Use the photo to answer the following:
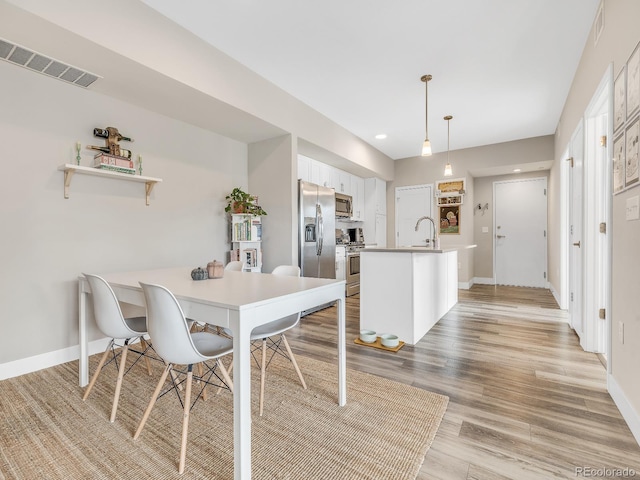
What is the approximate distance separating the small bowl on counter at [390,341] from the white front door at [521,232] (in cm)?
470

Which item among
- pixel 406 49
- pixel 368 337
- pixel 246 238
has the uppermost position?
pixel 406 49

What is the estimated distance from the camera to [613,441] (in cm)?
157

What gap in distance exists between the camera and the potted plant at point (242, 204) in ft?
12.5

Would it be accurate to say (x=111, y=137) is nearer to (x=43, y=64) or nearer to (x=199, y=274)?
(x=43, y=64)

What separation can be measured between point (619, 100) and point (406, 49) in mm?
1704

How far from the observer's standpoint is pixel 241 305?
4.16 feet

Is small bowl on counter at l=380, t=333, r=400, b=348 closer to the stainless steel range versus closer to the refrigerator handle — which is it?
the refrigerator handle

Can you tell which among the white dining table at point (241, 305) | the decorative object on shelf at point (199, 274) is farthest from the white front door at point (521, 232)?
the decorative object on shelf at point (199, 274)

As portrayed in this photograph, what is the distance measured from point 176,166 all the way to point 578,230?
163 inches

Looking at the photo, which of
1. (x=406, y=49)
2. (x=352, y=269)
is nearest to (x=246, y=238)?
(x=352, y=269)

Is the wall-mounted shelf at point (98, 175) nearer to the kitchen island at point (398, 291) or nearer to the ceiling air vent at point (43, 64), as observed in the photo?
the ceiling air vent at point (43, 64)

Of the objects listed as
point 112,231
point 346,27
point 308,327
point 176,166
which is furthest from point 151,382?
point 346,27

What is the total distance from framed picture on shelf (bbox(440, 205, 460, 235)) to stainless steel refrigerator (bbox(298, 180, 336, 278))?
2.60m

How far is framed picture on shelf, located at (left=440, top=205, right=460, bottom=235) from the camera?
611cm
